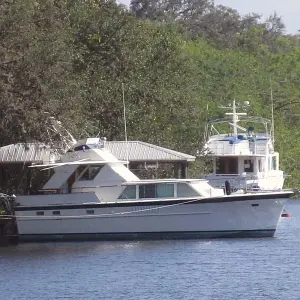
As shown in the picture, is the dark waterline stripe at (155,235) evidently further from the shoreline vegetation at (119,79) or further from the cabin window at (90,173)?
the shoreline vegetation at (119,79)

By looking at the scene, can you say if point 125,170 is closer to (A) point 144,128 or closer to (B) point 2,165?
(B) point 2,165

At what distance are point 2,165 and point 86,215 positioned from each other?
4.79 m

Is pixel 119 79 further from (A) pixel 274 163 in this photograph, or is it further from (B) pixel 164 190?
(B) pixel 164 190

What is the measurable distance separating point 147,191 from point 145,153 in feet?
11.0

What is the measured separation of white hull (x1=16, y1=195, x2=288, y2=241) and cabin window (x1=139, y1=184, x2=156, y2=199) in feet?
1.36

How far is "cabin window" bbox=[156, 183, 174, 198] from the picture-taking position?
4115 centimetres

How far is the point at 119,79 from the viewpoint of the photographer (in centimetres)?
5431

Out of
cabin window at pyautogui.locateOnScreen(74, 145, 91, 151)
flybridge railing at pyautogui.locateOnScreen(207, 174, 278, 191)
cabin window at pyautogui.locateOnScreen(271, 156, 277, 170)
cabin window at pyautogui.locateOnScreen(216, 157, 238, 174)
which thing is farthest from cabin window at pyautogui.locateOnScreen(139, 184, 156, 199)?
cabin window at pyautogui.locateOnScreen(271, 156, 277, 170)

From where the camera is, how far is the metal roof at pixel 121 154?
43.2 meters

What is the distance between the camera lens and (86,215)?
41656 millimetres

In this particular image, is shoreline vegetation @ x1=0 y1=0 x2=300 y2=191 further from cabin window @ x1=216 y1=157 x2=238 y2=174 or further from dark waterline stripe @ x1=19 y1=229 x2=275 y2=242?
dark waterline stripe @ x1=19 y1=229 x2=275 y2=242

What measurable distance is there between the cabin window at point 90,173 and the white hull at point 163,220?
1130 mm

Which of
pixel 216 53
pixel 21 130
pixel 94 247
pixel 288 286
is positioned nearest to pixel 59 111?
pixel 21 130

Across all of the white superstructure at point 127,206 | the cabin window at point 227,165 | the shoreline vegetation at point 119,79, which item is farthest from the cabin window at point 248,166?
the white superstructure at point 127,206
